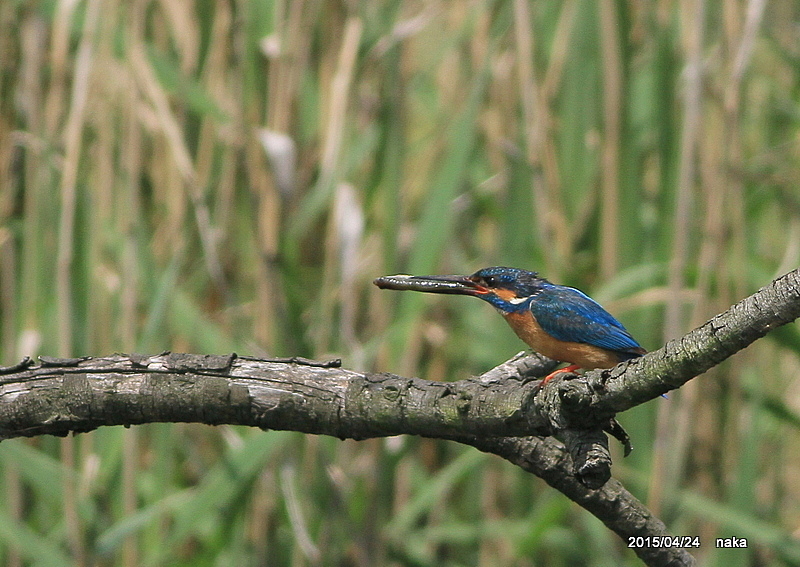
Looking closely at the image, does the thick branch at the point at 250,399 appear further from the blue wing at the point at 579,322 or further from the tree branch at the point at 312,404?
the blue wing at the point at 579,322

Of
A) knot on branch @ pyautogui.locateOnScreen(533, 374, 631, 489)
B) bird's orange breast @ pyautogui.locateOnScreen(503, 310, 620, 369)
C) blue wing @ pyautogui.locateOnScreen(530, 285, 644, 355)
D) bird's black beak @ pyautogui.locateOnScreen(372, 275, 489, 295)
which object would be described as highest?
bird's black beak @ pyautogui.locateOnScreen(372, 275, 489, 295)

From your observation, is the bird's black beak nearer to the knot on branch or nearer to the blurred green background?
the knot on branch

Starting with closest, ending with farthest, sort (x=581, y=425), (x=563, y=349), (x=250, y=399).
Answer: (x=581, y=425) → (x=250, y=399) → (x=563, y=349)

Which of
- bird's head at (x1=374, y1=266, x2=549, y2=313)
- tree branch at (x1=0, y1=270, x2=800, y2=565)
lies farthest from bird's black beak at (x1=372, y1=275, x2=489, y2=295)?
tree branch at (x1=0, y1=270, x2=800, y2=565)

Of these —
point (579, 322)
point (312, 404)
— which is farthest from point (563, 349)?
point (312, 404)

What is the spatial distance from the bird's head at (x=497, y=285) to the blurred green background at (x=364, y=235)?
483 millimetres

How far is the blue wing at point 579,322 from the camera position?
207 cm

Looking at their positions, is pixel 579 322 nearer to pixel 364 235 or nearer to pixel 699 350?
pixel 699 350

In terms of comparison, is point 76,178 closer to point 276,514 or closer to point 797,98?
point 276,514

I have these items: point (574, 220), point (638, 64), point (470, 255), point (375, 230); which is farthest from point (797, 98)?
point (375, 230)

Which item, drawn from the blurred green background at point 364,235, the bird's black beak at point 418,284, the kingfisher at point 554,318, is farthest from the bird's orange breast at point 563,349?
the blurred green background at point 364,235

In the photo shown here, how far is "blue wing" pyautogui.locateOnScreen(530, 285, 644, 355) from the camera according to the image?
6.79ft

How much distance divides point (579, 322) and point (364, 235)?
1279 millimetres

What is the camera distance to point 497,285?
83.5 inches
